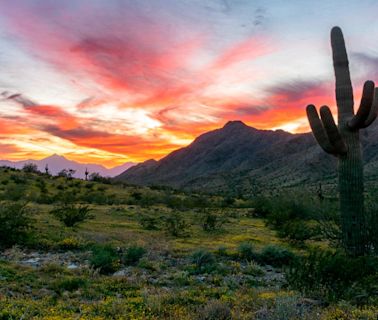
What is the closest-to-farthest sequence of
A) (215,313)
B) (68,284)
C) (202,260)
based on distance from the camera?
(215,313), (68,284), (202,260)

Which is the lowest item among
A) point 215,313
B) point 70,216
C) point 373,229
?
Result: point 215,313

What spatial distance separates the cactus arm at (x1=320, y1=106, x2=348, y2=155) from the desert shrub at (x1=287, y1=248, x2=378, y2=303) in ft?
11.1

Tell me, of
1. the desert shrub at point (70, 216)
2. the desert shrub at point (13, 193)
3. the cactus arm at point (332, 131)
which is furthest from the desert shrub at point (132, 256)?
the desert shrub at point (13, 193)

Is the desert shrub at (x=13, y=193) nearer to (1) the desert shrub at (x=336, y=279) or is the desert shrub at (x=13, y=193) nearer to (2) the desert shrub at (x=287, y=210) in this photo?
(2) the desert shrub at (x=287, y=210)

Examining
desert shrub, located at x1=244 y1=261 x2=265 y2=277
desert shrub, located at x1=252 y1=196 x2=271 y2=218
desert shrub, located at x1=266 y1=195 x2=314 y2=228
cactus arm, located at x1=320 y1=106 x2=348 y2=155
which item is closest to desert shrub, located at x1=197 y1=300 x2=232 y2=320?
desert shrub, located at x1=244 y1=261 x2=265 y2=277

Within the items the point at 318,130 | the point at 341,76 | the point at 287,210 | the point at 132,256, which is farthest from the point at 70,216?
the point at 287,210

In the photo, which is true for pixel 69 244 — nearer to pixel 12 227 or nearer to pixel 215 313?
pixel 12 227

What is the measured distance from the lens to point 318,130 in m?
11.4

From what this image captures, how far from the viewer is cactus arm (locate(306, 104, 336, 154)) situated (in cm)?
1128

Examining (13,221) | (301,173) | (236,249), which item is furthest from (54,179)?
(301,173)

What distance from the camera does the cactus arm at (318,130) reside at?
11281 mm

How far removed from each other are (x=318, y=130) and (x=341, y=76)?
198 cm

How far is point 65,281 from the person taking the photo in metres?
9.29

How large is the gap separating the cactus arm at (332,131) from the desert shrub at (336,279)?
3371 millimetres
